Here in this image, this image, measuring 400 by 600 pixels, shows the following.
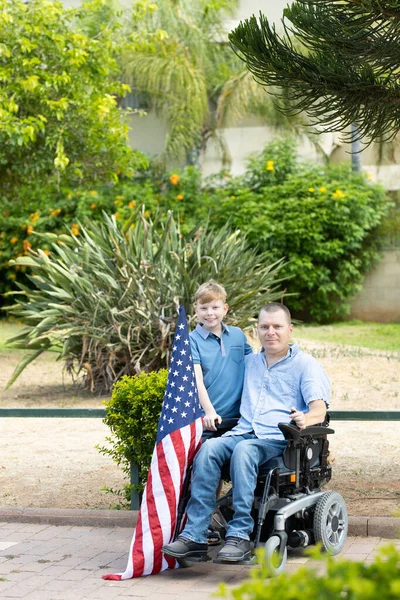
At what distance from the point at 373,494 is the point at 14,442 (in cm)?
397

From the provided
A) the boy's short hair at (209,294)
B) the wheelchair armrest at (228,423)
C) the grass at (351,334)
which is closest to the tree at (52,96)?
the grass at (351,334)

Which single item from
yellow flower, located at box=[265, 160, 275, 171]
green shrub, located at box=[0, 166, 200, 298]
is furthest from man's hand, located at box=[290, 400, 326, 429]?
yellow flower, located at box=[265, 160, 275, 171]

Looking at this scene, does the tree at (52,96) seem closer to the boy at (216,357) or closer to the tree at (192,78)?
the tree at (192,78)

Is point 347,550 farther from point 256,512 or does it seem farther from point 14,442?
point 14,442

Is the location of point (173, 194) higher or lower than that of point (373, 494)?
higher

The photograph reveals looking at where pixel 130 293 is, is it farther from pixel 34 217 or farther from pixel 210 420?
pixel 34 217

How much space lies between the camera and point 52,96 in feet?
49.3

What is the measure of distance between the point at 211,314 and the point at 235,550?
1.44 m

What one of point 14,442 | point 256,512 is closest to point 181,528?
point 256,512

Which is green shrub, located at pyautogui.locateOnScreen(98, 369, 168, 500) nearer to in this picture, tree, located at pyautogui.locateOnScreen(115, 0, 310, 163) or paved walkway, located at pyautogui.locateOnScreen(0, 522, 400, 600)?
paved walkway, located at pyautogui.locateOnScreen(0, 522, 400, 600)

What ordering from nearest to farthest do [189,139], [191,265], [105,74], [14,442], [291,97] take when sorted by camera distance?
[291,97] < [14,442] < [191,265] < [105,74] < [189,139]

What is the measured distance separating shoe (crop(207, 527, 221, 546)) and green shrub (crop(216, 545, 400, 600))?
308 cm

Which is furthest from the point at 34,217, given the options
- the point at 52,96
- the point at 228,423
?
the point at 228,423

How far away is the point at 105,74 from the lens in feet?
51.1
